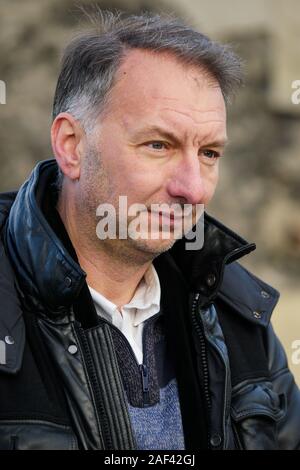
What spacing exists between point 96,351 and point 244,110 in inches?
259

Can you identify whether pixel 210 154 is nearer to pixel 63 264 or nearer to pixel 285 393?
pixel 63 264

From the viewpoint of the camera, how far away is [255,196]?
8.22 m

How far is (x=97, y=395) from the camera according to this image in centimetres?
216

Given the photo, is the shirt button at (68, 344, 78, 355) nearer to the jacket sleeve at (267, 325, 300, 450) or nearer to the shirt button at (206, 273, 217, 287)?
the shirt button at (206, 273, 217, 287)

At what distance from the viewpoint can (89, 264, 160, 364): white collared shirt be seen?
235 centimetres

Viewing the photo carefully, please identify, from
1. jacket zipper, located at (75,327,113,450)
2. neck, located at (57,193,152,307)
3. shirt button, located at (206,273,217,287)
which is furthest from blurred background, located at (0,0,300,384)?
jacket zipper, located at (75,327,113,450)

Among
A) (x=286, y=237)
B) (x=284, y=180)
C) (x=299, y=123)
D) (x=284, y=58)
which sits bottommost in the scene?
(x=286, y=237)

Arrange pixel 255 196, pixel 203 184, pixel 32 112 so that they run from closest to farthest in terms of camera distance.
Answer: pixel 203 184 → pixel 32 112 → pixel 255 196

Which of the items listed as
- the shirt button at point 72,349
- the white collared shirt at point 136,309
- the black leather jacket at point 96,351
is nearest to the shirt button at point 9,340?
the black leather jacket at point 96,351

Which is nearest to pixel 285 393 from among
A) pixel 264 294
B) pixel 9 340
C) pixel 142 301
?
pixel 264 294

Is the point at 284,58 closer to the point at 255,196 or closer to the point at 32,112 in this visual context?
the point at 255,196

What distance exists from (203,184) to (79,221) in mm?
352

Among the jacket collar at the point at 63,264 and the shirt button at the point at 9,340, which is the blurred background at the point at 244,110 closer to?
the jacket collar at the point at 63,264

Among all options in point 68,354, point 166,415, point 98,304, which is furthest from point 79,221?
point 166,415
